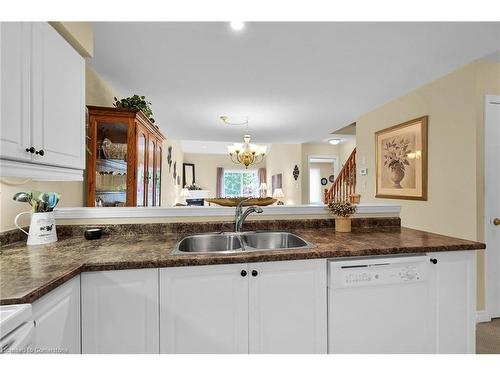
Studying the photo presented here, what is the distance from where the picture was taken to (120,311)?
44.2 inches

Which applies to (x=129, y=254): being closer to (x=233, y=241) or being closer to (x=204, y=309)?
(x=204, y=309)

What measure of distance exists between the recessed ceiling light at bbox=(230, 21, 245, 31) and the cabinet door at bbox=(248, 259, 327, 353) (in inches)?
59.9

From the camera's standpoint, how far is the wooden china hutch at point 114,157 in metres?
2.12

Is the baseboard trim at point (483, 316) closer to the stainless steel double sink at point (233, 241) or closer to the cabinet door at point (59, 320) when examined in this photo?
the stainless steel double sink at point (233, 241)

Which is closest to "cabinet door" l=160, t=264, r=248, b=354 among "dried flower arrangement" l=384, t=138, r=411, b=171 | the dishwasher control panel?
the dishwasher control panel

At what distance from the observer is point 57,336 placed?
0.94m

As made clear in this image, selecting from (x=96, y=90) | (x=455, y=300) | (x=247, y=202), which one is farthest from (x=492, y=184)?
(x=96, y=90)

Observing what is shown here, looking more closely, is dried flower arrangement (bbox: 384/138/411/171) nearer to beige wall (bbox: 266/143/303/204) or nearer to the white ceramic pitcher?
beige wall (bbox: 266/143/303/204)

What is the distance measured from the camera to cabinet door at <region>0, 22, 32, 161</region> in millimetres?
950

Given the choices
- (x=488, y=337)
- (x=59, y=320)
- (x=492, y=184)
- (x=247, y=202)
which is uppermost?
(x=492, y=184)

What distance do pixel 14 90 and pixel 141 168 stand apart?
144cm

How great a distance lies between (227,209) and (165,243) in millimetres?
530

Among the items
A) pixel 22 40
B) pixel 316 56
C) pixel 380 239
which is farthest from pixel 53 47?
pixel 380 239
